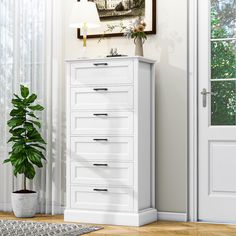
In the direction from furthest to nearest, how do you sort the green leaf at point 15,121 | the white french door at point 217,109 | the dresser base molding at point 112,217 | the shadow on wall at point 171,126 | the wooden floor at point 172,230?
1. the green leaf at point 15,121
2. the shadow on wall at point 171,126
3. the white french door at point 217,109
4. the dresser base molding at point 112,217
5. the wooden floor at point 172,230

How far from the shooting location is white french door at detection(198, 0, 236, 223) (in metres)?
5.02

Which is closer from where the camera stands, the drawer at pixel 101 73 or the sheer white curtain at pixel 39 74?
the drawer at pixel 101 73

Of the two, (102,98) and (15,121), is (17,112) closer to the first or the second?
(15,121)

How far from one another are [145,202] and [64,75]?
1420 millimetres

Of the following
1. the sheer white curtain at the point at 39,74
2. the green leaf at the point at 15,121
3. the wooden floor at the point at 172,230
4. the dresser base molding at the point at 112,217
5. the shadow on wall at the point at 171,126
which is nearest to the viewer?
the wooden floor at the point at 172,230

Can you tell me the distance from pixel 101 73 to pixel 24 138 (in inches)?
38.3

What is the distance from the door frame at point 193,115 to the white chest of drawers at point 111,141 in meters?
0.31

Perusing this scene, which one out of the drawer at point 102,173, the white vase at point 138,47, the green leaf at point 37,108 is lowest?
the drawer at point 102,173

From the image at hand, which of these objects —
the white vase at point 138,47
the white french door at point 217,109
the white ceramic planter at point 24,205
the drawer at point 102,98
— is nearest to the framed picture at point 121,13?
the white vase at point 138,47

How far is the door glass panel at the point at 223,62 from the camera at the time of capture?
16.6 feet

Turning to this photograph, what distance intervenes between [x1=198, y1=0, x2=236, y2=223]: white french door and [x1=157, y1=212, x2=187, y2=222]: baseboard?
5.5 inches

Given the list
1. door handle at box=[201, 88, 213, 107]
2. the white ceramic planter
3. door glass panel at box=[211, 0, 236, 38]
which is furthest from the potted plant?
door glass panel at box=[211, 0, 236, 38]

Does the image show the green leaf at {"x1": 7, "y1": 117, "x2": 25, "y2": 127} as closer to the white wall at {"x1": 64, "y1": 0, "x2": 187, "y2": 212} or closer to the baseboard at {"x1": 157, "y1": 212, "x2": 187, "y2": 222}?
the white wall at {"x1": 64, "y1": 0, "x2": 187, "y2": 212}

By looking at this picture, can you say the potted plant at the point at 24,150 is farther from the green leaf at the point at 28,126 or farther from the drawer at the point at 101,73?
the drawer at the point at 101,73
